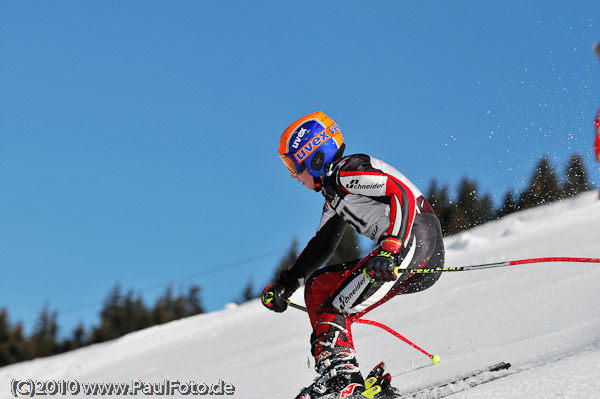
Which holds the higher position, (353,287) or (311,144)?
(311,144)

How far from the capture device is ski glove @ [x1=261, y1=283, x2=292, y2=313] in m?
4.38

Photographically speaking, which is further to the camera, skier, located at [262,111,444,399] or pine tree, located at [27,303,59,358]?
pine tree, located at [27,303,59,358]

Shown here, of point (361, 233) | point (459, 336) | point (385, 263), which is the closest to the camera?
point (385, 263)

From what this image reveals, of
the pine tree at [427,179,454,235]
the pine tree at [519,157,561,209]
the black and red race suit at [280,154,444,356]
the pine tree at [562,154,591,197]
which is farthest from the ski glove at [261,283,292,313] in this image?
the pine tree at [427,179,454,235]

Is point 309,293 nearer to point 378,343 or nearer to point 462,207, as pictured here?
point 378,343

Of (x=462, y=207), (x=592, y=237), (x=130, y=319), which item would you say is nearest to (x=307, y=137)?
(x=592, y=237)

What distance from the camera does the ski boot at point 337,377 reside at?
12.4ft

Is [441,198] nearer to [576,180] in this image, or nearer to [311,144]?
[576,180]

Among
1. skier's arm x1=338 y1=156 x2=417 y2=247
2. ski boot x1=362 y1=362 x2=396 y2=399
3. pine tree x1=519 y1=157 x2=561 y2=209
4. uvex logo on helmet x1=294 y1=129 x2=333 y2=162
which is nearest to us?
skier's arm x1=338 y1=156 x2=417 y2=247

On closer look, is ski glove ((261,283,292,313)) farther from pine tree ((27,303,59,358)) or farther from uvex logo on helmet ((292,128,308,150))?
pine tree ((27,303,59,358))

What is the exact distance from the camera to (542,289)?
282 inches

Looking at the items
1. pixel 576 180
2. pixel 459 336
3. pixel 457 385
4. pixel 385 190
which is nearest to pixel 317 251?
pixel 385 190

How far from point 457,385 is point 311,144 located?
1743 millimetres

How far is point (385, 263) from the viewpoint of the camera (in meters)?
3.61
